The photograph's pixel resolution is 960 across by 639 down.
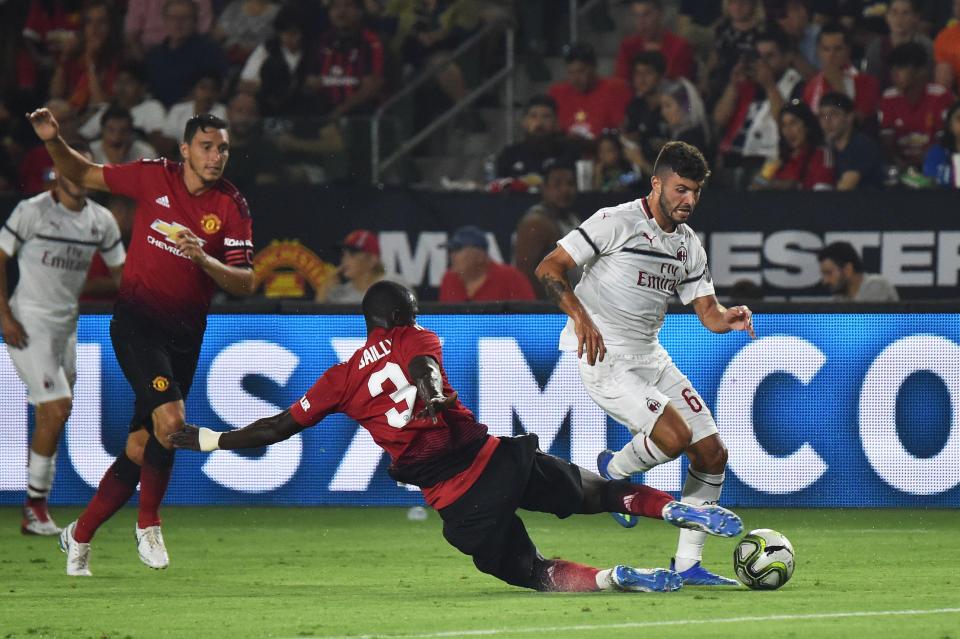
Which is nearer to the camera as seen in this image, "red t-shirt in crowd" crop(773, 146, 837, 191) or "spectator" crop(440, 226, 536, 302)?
"spectator" crop(440, 226, 536, 302)

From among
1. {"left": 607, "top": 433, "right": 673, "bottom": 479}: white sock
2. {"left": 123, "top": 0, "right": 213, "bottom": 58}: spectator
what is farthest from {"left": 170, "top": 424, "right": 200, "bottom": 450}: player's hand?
{"left": 123, "top": 0, "right": 213, "bottom": 58}: spectator

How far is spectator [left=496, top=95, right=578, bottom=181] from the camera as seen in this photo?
13836 mm

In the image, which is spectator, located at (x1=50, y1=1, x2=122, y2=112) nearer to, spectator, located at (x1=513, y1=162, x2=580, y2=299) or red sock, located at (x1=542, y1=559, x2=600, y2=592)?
spectator, located at (x1=513, y1=162, x2=580, y2=299)

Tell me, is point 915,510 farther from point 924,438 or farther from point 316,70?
point 316,70

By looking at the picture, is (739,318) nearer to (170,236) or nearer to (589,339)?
(589,339)

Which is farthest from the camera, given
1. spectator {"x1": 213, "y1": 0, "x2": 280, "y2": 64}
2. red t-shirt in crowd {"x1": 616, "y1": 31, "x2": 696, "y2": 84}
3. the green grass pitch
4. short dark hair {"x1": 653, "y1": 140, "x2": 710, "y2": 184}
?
spectator {"x1": 213, "y1": 0, "x2": 280, "y2": 64}

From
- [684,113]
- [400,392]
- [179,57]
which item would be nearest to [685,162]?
[400,392]

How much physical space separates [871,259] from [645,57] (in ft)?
9.25

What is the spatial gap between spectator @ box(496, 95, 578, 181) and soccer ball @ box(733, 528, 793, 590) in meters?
6.66

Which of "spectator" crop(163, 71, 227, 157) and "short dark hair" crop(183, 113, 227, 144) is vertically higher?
"short dark hair" crop(183, 113, 227, 144)

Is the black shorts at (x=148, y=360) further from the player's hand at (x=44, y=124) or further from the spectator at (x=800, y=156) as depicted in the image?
the spectator at (x=800, y=156)

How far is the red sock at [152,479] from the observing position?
843 cm

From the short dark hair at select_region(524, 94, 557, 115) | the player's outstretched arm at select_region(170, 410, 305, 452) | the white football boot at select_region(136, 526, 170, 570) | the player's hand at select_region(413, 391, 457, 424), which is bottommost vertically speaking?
the white football boot at select_region(136, 526, 170, 570)

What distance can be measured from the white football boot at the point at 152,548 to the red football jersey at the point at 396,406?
1646 mm
